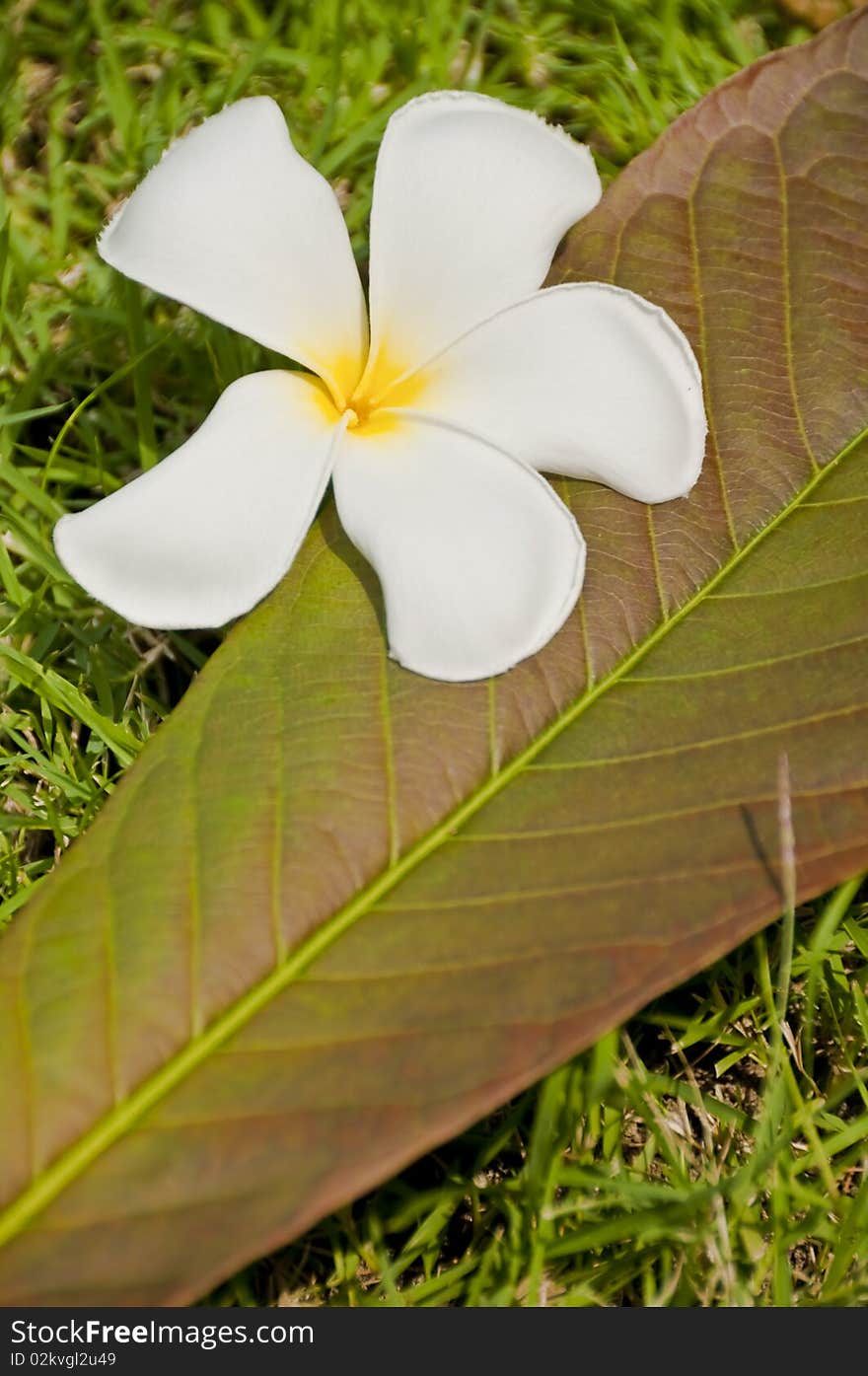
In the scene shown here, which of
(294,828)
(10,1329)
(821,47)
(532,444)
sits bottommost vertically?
(10,1329)

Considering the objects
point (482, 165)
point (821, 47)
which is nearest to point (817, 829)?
point (482, 165)

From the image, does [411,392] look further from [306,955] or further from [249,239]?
[306,955]

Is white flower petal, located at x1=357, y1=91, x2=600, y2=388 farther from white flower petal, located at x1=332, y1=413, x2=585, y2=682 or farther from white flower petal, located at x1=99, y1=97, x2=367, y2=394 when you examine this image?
white flower petal, located at x1=332, y1=413, x2=585, y2=682

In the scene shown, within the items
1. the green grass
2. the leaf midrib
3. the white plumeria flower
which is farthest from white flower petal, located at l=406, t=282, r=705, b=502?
the green grass

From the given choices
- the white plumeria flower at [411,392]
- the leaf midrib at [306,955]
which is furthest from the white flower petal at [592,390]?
the leaf midrib at [306,955]

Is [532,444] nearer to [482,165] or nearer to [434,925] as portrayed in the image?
[482,165]

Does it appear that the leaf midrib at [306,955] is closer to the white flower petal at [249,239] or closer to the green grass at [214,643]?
the green grass at [214,643]

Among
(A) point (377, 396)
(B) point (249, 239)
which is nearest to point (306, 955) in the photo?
(A) point (377, 396)
